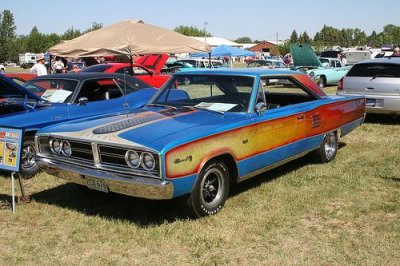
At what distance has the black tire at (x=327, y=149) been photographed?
6750 millimetres

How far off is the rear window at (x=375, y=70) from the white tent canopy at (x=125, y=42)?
13.6ft

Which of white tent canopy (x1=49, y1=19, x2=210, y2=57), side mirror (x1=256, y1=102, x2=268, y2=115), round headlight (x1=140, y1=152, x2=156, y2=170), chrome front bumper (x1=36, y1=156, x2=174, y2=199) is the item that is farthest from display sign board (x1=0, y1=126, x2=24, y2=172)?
white tent canopy (x1=49, y1=19, x2=210, y2=57)

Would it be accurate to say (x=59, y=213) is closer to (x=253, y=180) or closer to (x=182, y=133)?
(x=182, y=133)

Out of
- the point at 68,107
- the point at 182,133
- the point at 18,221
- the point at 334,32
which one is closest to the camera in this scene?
the point at 182,133

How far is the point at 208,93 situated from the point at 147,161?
69.8 inches

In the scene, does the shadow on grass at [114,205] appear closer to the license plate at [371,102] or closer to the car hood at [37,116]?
the car hood at [37,116]

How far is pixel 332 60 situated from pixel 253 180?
669 inches

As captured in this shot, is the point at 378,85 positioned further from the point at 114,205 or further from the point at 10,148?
the point at 10,148

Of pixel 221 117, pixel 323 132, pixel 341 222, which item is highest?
pixel 221 117

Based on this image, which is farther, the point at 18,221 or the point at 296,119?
the point at 296,119

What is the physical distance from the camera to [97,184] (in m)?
4.51

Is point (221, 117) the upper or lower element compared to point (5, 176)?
upper

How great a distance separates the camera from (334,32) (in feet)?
436

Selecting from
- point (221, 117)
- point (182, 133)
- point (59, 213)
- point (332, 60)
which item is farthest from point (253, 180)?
point (332, 60)
